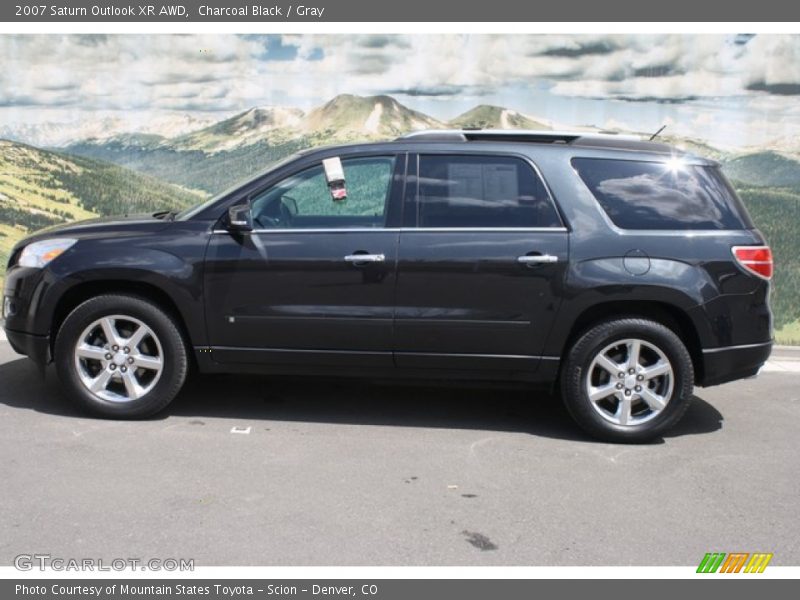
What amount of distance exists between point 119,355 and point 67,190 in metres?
5.15

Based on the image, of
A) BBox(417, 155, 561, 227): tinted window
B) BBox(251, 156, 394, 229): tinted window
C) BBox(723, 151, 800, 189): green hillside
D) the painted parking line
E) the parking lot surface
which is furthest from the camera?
BBox(723, 151, 800, 189): green hillside

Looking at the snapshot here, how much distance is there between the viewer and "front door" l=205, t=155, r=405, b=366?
5.03 metres

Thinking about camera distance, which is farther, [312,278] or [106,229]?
[106,229]

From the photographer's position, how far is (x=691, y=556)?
373cm

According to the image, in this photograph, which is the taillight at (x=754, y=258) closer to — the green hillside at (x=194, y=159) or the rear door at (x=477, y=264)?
the rear door at (x=477, y=264)

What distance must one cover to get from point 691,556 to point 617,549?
0.33 metres

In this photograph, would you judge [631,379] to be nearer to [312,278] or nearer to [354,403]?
[354,403]

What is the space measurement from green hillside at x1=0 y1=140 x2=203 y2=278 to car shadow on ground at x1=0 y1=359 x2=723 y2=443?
351cm

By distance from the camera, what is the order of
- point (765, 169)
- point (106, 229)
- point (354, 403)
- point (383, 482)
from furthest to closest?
point (765, 169) → point (354, 403) → point (106, 229) → point (383, 482)

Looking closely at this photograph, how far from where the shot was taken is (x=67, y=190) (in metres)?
9.61

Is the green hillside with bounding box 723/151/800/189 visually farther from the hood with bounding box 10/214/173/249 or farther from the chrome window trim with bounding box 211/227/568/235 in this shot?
the hood with bounding box 10/214/173/249

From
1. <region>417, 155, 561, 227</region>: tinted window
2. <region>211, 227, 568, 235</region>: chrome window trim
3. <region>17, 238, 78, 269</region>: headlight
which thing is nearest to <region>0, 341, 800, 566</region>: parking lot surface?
<region>17, 238, 78, 269</region>: headlight

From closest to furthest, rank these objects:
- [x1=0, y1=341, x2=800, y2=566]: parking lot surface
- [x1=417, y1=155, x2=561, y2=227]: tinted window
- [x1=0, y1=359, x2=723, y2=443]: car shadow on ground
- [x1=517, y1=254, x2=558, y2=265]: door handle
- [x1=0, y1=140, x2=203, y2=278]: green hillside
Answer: [x1=0, y1=341, x2=800, y2=566]: parking lot surface → [x1=517, y1=254, x2=558, y2=265]: door handle → [x1=417, y1=155, x2=561, y2=227]: tinted window → [x1=0, y1=359, x2=723, y2=443]: car shadow on ground → [x1=0, y1=140, x2=203, y2=278]: green hillside

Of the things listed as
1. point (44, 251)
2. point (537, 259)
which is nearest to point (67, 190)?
point (44, 251)
